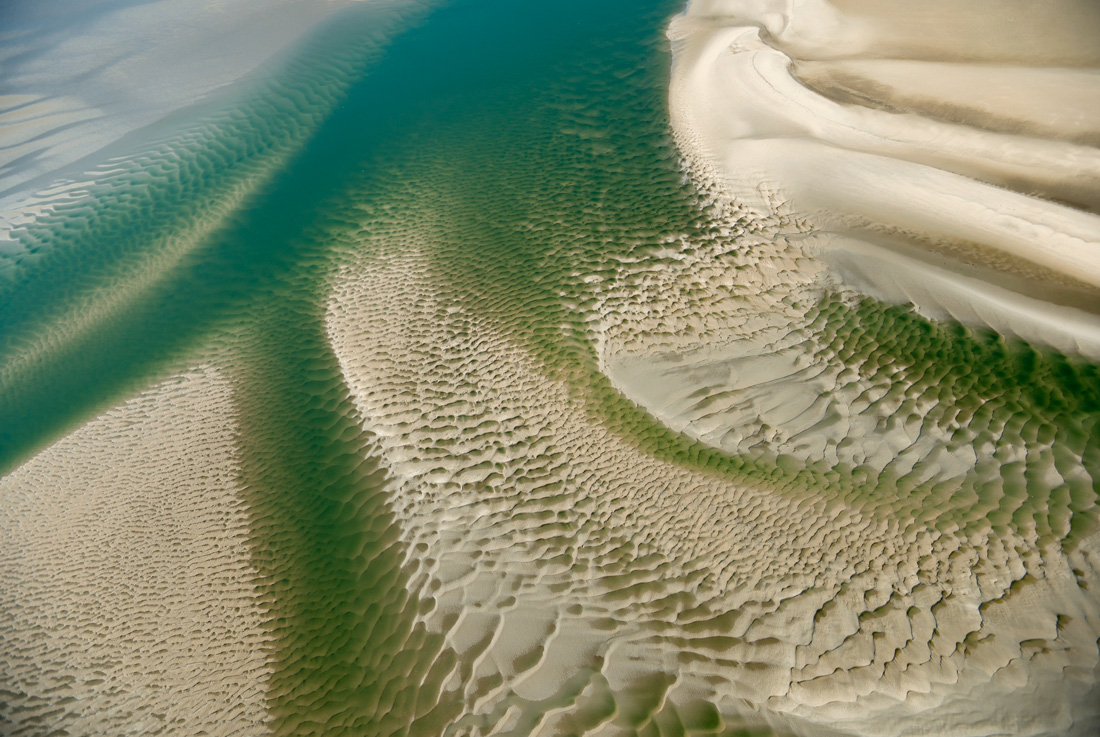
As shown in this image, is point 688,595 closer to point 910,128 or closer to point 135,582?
point 135,582

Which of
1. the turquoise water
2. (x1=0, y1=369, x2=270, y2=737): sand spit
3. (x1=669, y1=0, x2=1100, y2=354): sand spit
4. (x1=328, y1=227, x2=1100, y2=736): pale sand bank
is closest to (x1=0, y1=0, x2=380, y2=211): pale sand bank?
the turquoise water

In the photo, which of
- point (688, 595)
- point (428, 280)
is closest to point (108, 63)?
point (428, 280)

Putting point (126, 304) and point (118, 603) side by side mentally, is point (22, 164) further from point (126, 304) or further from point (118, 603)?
point (118, 603)

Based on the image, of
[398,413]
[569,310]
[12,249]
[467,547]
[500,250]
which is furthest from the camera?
[12,249]

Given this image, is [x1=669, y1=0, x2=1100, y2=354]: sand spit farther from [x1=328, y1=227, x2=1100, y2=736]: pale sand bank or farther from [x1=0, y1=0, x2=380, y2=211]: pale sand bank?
[x1=0, y1=0, x2=380, y2=211]: pale sand bank

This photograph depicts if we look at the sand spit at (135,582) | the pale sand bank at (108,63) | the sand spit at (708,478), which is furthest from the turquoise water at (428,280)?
the pale sand bank at (108,63)

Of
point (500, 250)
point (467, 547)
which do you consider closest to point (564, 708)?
point (467, 547)
